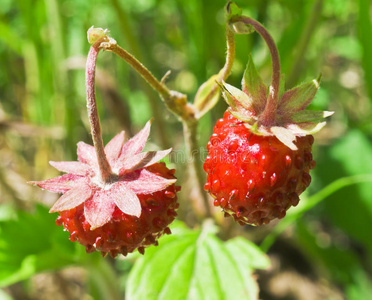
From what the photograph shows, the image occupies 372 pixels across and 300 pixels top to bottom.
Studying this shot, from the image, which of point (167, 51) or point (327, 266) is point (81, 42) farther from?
point (327, 266)

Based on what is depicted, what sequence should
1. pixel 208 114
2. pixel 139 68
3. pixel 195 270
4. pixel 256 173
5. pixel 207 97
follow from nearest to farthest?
pixel 256 173 < pixel 139 68 < pixel 207 97 < pixel 195 270 < pixel 208 114

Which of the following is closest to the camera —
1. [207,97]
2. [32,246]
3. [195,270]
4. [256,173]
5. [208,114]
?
[256,173]

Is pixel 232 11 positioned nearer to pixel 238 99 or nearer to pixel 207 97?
pixel 238 99

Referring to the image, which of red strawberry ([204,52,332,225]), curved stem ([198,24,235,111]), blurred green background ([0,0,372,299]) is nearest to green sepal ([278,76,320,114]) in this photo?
red strawberry ([204,52,332,225])

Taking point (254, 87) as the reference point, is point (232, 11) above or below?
above

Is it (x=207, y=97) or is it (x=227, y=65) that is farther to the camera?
(x=207, y=97)

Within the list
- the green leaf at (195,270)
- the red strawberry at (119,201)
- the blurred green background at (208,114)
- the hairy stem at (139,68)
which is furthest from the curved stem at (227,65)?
the blurred green background at (208,114)

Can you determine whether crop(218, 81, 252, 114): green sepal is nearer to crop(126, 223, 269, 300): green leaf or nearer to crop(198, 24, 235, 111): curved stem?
crop(198, 24, 235, 111): curved stem

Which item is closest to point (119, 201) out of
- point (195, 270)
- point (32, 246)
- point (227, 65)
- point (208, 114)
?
point (227, 65)
